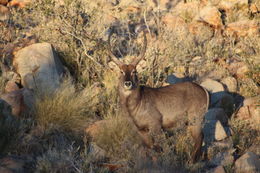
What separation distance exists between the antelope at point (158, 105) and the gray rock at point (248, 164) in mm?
717

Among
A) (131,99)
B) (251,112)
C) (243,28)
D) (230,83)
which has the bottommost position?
(251,112)

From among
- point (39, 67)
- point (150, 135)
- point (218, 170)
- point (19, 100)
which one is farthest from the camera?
point (39, 67)

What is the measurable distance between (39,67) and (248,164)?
4.50 m

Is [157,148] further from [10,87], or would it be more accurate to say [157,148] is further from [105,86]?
[10,87]

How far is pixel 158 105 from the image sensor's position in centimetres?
700

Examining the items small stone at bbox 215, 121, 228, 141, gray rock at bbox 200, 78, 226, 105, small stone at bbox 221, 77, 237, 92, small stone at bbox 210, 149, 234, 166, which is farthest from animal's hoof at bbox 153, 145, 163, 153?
small stone at bbox 221, 77, 237, 92

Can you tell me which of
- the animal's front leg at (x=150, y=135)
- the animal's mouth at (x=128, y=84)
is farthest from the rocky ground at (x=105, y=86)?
the animal's mouth at (x=128, y=84)

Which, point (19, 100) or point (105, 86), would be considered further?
point (105, 86)

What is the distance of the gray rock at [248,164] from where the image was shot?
5.95 metres

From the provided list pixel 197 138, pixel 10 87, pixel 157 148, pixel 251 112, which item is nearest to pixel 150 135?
pixel 157 148

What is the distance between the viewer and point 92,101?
793 cm

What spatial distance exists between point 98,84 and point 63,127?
1.78 metres

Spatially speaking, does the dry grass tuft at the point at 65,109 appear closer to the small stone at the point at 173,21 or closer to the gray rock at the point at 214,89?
the gray rock at the point at 214,89

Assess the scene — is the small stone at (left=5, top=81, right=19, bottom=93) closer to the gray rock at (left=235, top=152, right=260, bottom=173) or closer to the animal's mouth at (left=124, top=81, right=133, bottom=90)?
the animal's mouth at (left=124, top=81, right=133, bottom=90)
